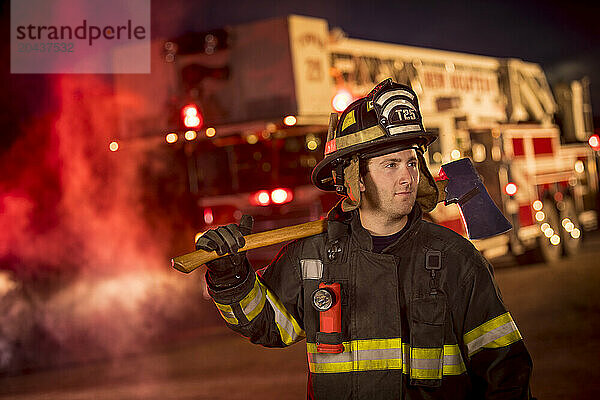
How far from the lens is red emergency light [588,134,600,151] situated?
A: 46.0 ft

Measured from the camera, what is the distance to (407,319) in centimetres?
231

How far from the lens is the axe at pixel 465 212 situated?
268 cm

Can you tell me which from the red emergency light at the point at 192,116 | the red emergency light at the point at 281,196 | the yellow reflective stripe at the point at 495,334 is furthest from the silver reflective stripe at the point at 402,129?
the red emergency light at the point at 192,116

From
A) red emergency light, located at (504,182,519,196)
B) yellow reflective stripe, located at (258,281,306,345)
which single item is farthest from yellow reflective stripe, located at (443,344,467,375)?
red emergency light, located at (504,182,519,196)

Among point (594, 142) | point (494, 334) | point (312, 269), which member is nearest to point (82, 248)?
point (312, 269)

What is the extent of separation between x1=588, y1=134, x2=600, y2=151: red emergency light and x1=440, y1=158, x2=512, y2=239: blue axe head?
1241cm

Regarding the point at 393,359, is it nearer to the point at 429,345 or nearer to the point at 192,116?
the point at 429,345

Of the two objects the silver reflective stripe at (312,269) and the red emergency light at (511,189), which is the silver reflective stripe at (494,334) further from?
the red emergency light at (511,189)

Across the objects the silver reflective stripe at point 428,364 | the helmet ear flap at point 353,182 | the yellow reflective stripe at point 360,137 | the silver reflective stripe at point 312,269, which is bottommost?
the silver reflective stripe at point 428,364

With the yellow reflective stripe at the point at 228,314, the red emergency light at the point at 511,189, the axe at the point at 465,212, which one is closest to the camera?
the yellow reflective stripe at the point at 228,314

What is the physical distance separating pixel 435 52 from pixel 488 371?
8310 mm

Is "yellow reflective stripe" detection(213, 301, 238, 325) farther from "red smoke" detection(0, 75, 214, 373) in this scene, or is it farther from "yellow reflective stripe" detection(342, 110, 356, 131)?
"red smoke" detection(0, 75, 214, 373)

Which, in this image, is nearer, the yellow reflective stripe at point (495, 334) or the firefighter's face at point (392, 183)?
the yellow reflective stripe at point (495, 334)

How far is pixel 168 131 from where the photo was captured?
7539 mm
